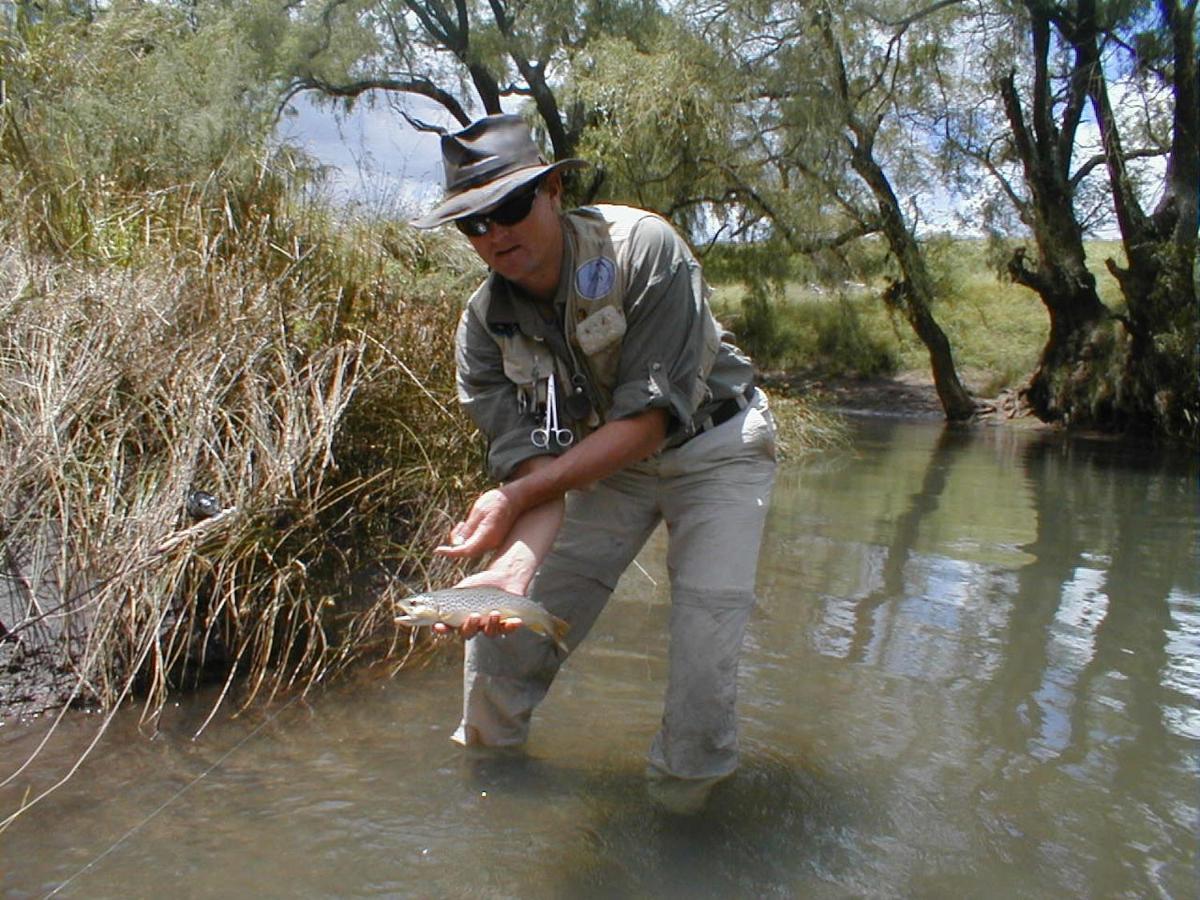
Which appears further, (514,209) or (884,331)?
(884,331)

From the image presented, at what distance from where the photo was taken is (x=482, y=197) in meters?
3.00

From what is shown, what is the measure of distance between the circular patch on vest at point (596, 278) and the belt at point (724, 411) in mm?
573

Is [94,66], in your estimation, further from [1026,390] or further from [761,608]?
[1026,390]

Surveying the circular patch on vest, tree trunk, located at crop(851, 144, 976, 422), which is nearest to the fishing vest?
the circular patch on vest

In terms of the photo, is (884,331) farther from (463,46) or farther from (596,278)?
(596,278)

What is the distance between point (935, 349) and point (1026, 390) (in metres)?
1.96

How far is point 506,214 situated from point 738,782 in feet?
6.66

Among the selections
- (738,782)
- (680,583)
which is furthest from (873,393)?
(680,583)

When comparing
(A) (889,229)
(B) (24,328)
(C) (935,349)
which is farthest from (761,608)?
(C) (935,349)

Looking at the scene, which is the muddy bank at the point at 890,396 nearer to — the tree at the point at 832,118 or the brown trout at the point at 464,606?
the tree at the point at 832,118

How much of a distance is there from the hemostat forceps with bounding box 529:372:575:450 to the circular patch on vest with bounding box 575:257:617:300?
291mm

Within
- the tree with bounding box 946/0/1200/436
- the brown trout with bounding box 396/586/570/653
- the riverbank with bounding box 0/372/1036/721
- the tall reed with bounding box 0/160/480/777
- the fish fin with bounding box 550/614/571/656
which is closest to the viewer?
the brown trout with bounding box 396/586/570/653

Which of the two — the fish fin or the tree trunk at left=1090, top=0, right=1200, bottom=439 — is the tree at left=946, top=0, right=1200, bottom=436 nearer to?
the tree trunk at left=1090, top=0, right=1200, bottom=439

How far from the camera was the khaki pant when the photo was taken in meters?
3.39
